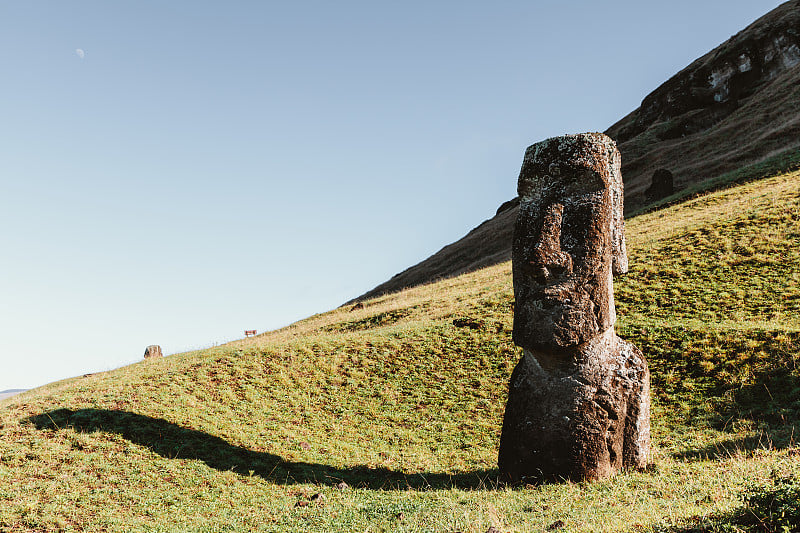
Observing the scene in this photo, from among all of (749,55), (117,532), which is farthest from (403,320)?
(749,55)

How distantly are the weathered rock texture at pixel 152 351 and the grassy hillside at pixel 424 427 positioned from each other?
1269cm

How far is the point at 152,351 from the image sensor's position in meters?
31.6

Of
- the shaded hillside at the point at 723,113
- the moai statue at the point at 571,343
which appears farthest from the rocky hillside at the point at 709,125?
the moai statue at the point at 571,343

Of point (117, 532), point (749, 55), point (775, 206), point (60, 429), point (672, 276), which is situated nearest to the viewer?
point (117, 532)

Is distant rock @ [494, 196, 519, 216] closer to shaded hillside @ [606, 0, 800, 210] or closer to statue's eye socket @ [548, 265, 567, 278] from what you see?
shaded hillside @ [606, 0, 800, 210]

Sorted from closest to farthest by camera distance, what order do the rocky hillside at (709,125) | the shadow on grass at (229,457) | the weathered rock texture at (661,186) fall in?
the shadow on grass at (229,457)
the weathered rock texture at (661,186)
the rocky hillside at (709,125)

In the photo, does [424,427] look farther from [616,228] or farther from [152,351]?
[152,351]

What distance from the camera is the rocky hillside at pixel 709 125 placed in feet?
154

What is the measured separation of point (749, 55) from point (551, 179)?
85.6 m

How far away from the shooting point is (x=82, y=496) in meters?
10.1

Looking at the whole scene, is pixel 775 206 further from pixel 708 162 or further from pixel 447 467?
pixel 708 162

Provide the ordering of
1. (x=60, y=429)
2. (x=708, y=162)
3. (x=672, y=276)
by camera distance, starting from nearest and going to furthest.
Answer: (x=60, y=429) < (x=672, y=276) < (x=708, y=162)

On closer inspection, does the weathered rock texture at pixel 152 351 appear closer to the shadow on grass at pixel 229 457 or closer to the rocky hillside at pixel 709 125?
the shadow on grass at pixel 229 457

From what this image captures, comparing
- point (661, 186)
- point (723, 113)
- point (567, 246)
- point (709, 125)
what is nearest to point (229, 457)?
point (567, 246)
